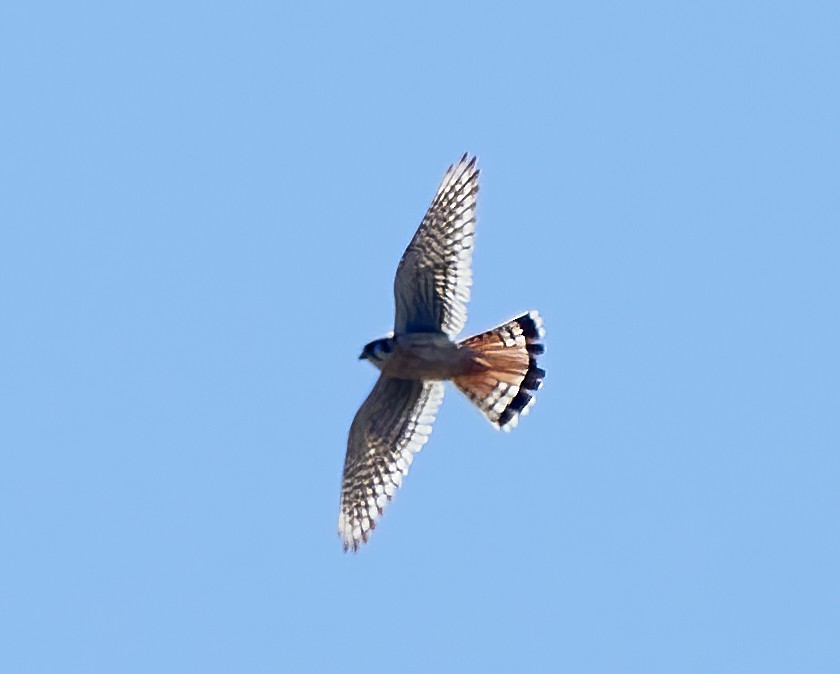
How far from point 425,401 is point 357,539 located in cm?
135

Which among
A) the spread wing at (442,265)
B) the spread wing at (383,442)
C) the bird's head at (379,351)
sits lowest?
the spread wing at (383,442)

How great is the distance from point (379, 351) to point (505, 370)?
113 centimetres

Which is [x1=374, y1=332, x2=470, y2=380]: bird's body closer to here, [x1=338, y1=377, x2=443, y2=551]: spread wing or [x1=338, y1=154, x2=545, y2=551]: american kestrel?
[x1=338, y1=154, x2=545, y2=551]: american kestrel

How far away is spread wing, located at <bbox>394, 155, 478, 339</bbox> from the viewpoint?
16469 millimetres

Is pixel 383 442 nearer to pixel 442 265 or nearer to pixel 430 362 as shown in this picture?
pixel 430 362

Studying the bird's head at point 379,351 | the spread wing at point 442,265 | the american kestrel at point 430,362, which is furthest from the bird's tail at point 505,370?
the bird's head at point 379,351

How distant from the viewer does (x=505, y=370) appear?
17.0 meters

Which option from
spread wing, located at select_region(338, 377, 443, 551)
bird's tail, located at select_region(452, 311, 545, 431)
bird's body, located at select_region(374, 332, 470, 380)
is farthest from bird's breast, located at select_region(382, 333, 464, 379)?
spread wing, located at select_region(338, 377, 443, 551)

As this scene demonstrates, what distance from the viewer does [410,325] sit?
658 inches

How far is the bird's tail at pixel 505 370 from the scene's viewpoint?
16906mm

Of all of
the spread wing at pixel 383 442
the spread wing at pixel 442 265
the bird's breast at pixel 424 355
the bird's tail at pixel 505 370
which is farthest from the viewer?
the spread wing at pixel 383 442

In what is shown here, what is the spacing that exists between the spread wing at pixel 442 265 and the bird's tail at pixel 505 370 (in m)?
0.36

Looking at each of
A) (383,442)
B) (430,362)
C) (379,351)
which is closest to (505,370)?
(430,362)

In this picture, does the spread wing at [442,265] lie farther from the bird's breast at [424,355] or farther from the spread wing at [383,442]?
the spread wing at [383,442]
